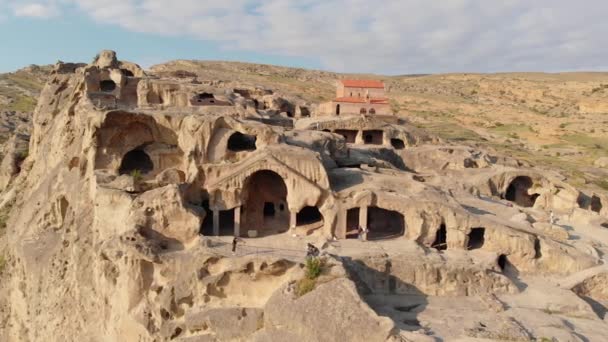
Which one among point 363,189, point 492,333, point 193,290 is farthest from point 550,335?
point 193,290

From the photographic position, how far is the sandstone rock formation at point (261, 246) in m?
17.8

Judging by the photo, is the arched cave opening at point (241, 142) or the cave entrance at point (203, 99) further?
the cave entrance at point (203, 99)

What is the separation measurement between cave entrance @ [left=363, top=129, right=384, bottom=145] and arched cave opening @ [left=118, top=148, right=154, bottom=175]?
18.2 meters

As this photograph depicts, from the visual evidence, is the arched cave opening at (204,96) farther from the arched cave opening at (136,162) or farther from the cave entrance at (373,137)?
the cave entrance at (373,137)

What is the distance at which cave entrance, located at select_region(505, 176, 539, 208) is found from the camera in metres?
37.3

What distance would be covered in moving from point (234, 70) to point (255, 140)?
265ft

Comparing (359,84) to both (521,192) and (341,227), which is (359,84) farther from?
(341,227)

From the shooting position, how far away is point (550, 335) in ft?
57.4

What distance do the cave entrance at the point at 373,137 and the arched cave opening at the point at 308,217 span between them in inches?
621

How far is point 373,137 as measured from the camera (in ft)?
135

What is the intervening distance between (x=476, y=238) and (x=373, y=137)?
17.2 metres

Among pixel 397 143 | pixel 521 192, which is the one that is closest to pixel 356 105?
pixel 397 143

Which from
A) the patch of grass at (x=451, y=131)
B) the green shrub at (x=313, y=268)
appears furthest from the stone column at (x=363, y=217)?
the patch of grass at (x=451, y=131)

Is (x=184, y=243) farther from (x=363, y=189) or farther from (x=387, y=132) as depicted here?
(x=387, y=132)
